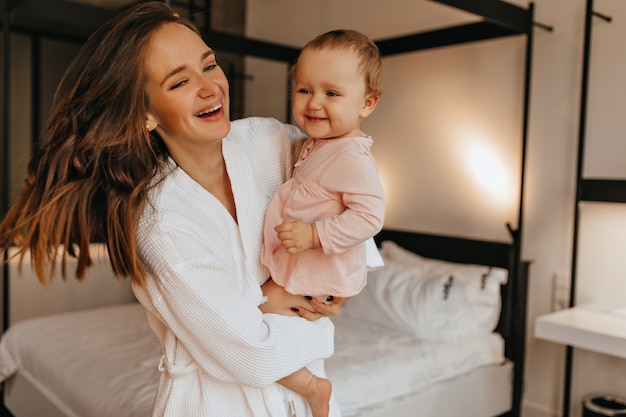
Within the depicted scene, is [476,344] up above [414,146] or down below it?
below

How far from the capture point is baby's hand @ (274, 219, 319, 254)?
1.02 meters

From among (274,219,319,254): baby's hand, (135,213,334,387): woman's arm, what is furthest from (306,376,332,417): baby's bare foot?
(274,219,319,254): baby's hand

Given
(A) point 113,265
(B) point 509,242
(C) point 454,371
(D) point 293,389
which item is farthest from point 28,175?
(B) point 509,242

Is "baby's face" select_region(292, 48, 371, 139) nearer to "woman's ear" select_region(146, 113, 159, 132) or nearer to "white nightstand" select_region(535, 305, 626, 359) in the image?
"woman's ear" select_region(146, 113, 159, 132)

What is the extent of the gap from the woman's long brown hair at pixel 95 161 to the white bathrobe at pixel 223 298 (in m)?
0.05

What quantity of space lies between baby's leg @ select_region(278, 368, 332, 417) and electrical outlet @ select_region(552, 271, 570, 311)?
77.4 inches

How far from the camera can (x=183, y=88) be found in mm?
1009

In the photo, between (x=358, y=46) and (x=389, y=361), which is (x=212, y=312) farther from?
(x=389, y=361)

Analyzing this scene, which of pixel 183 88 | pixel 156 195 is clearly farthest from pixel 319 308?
pixel 183 88

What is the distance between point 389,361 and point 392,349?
15cm

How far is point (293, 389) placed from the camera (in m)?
1.16

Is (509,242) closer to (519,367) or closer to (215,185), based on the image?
(519,367)

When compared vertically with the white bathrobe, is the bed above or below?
below

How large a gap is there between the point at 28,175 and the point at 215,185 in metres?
0.33
